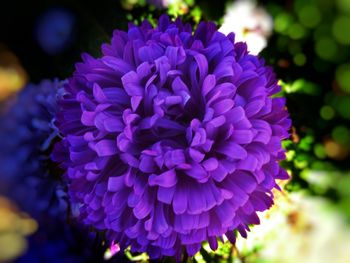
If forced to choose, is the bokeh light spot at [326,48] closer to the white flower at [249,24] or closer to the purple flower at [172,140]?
the white flower at [249,24]

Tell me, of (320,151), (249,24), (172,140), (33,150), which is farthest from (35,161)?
(320,151)

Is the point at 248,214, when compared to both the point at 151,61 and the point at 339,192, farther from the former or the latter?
the point at 339,192

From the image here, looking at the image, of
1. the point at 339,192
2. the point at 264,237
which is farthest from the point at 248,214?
the point at 339,192

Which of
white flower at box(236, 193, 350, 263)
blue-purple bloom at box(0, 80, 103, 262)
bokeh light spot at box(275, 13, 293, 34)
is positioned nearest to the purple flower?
blue-purple bloom at box(0, 80, 103, 262)

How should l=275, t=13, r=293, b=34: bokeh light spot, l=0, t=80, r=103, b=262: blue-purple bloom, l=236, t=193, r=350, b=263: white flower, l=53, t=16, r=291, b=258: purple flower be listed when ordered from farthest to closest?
l=275, t=13, r=293, b=34: bokeh light spot → l=236, t=193, r=350, b=263: white flower → l=0, t=80, r=103, b=262: blue-purple bloom → l=53, t=16, r=291, b=258: purple flower

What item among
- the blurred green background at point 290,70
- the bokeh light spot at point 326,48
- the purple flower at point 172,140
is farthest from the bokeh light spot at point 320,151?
the purple flower at point 172,140

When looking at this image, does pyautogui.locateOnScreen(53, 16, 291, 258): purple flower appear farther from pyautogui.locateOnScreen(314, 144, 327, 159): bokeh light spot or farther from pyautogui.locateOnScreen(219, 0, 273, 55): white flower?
pyautogui.locateOnScreen(314, 144, 327, 159): bokeh light spot

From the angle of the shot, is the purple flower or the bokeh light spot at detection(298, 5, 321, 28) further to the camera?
the bokeh light spot at detection(298, 5, 321, 28)
